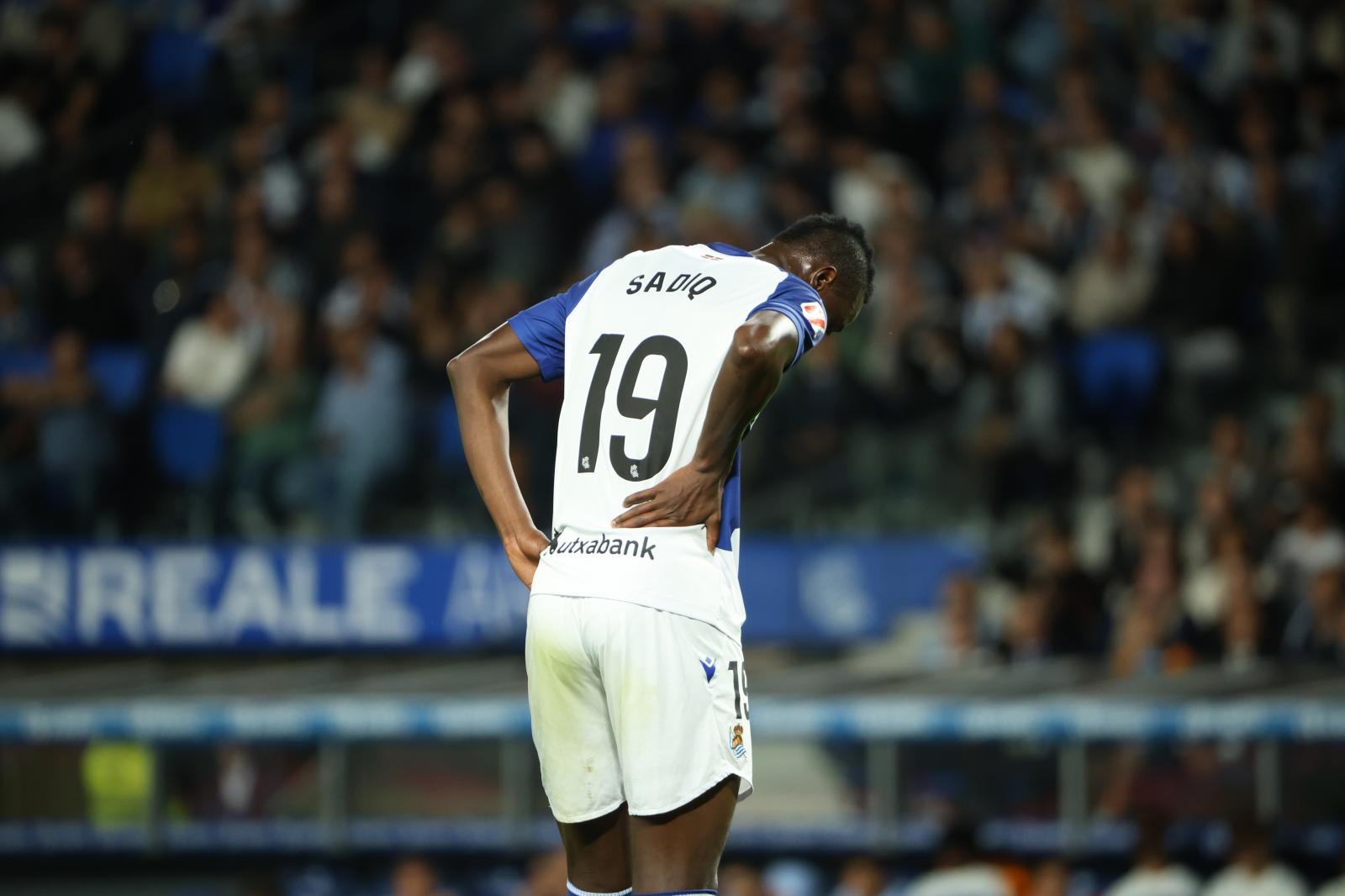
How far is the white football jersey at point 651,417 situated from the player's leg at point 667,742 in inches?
2.6

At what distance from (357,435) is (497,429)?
23.4 feet

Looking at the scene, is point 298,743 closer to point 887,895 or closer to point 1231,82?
point 887,895

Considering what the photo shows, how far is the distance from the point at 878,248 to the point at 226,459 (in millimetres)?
4045

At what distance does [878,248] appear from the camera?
12.1 metres

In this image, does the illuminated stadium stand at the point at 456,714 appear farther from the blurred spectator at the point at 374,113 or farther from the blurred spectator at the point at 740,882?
the blurred spectator at the point at 374,113

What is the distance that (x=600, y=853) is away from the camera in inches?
165

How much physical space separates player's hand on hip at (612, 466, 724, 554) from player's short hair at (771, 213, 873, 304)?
0.62 m

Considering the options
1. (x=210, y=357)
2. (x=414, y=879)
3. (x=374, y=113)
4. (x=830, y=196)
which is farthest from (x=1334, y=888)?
(x=374, y=113)

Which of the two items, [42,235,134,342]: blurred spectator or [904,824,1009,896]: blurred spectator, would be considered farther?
[42,235,134,342]: blurred spectator

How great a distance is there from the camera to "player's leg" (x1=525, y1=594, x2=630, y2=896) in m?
4.09

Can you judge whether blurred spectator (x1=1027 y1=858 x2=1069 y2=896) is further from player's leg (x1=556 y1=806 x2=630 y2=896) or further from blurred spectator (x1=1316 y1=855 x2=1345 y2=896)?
player's leg (x1=556 y1=806 x2=630 y2=896)

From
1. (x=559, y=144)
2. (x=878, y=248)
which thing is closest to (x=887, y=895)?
(x=878, y=248)

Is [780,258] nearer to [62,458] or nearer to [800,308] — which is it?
[800,308]

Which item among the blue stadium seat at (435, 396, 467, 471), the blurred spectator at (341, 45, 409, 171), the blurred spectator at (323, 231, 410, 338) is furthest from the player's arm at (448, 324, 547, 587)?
the blurred spectator at (341, 45, 409, 171)
